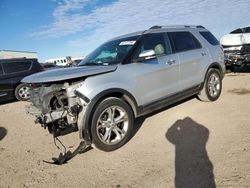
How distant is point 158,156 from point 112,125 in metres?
0.96

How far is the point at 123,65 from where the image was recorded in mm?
4676

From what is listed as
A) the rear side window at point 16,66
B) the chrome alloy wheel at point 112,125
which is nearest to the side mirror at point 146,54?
the chrome alloy wheel at point 112,125

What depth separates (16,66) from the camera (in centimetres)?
1101

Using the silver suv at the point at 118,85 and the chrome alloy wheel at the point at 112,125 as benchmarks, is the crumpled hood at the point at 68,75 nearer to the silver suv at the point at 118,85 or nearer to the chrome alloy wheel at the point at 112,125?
the silver suv at the point at 118,85

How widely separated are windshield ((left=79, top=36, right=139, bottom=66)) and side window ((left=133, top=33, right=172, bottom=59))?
0.62ft

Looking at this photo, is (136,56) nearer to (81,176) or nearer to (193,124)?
(193,124)

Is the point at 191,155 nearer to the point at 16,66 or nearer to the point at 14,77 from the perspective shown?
the point at 14,77

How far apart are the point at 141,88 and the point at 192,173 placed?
1935mm

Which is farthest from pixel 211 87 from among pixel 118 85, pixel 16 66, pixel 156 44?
pixel 16 66

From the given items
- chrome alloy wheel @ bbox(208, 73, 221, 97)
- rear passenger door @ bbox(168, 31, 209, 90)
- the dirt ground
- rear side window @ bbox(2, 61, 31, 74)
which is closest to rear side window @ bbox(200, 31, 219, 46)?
rear passenger door @ bbox(168, 31, 209, 90)

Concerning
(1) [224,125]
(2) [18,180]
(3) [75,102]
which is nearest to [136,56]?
(3) [75,102]

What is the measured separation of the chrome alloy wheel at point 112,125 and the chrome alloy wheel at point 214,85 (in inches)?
117

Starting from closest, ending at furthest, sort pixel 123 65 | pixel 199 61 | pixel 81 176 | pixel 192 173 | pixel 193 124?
1. pixel 192 173
2. pixel 81 176
3. pixel 123 65
4. pixel 193 124
5. pixel 199 61

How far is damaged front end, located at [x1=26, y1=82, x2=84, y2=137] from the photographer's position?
4.27 meters
